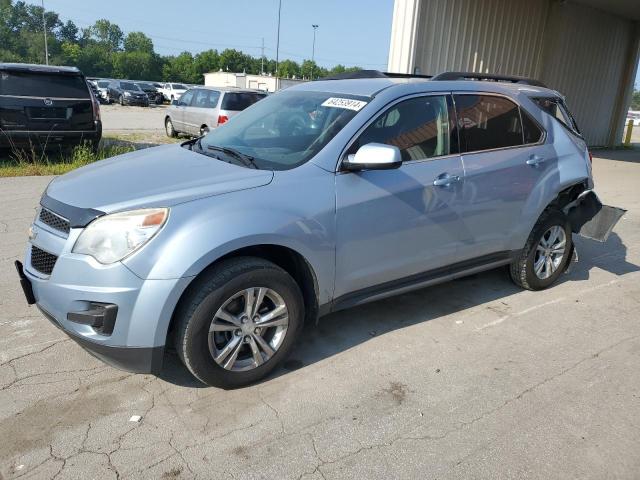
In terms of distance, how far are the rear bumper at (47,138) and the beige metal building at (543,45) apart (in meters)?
6.92

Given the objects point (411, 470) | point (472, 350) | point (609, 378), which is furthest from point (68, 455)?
point (609, 378)

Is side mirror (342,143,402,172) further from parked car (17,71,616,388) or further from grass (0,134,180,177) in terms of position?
grass (0,134,180,177)

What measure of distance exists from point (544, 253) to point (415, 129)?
Result: 6.53ft

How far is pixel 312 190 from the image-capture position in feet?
10.5

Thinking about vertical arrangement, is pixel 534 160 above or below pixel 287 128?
below

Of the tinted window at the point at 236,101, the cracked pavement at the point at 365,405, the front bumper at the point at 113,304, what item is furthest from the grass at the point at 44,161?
the front bumper at the point at 113,304

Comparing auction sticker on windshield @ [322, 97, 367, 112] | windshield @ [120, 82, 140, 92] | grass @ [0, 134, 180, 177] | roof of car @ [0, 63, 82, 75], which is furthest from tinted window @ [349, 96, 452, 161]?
windshield @ [120, 82, 140, 92]

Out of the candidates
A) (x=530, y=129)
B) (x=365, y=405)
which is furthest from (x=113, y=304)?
(x=530, y=129)

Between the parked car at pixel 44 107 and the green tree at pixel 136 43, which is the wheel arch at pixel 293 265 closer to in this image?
the parked car at pixel 44 107

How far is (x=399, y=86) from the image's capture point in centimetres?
375

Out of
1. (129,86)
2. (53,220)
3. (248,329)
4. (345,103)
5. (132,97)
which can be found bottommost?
(248,329)

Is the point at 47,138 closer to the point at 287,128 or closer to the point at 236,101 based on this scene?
the point at 236,101

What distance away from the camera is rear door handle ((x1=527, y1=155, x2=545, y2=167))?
4434mm

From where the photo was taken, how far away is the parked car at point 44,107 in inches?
343
